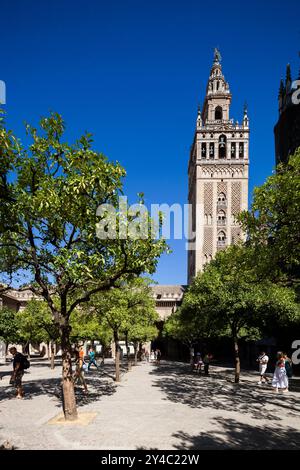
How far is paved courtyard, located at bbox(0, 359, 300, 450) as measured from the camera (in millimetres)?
9211

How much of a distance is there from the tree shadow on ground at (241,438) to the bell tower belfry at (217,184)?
210 ft

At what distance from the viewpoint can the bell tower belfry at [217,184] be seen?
249 feet

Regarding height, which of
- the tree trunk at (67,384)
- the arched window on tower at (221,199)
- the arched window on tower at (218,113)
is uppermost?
the arched window on tower at (218,113)

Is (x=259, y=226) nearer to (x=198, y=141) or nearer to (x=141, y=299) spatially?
(x=141, y=299)

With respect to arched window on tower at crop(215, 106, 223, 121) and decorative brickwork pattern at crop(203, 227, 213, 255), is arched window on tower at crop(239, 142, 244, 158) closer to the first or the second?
arched window on tower at crop(215, 106, 223, 121)

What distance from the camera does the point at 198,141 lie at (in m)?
80.2

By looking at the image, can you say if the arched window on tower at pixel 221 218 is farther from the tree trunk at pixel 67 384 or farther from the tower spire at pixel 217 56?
the tree trunk at pixel 67 384

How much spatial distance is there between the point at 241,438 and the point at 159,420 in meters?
2.76

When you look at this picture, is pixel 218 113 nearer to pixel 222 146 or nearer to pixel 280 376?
pixel 222 146

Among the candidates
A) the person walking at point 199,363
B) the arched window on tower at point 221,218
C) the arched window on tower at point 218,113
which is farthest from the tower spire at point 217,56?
the person walking at point 199,363

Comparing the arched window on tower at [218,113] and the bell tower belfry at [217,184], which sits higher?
the arched window on tower at [218,113]

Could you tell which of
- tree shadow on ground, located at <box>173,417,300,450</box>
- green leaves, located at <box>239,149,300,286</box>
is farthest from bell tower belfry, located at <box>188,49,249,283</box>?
tree shadow on ground, located at <box>173,417,300,450</box>
